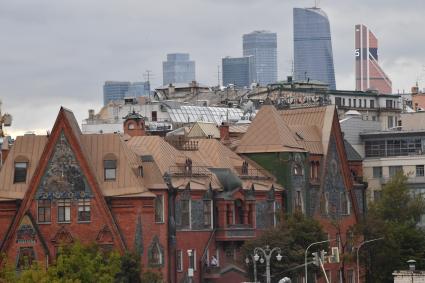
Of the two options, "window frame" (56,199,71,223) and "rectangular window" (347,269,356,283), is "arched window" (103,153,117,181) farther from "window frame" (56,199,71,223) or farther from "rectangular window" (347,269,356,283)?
"rectangular window" (347,269,356,283)

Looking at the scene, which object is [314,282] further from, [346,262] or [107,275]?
[107,275]

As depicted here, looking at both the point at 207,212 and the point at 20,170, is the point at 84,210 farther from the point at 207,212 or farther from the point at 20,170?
the point at 207,212

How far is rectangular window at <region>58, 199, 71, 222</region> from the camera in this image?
155 m

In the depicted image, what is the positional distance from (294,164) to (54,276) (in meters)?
40.1

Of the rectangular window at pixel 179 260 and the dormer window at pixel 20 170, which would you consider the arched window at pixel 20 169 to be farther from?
the rectangular window at pixel 179 260

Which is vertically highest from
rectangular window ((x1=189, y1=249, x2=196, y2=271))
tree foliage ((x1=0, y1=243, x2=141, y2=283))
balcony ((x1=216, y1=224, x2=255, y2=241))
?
balcony ((x1=216, y1=224, x2=255, y2=241))

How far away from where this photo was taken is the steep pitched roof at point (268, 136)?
175250 mm

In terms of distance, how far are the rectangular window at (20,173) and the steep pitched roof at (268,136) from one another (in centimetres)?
2661

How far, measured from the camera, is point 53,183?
155125 mm

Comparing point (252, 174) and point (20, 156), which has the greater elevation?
point (20, 156)

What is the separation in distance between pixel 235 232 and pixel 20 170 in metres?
20.4

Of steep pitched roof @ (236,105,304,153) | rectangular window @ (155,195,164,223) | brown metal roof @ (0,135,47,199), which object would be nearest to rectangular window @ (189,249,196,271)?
rectangular window @ (155,195,164,223)

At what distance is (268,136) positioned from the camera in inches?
6954

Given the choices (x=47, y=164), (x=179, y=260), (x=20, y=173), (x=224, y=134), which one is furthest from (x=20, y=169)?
(x=224, y=134)
